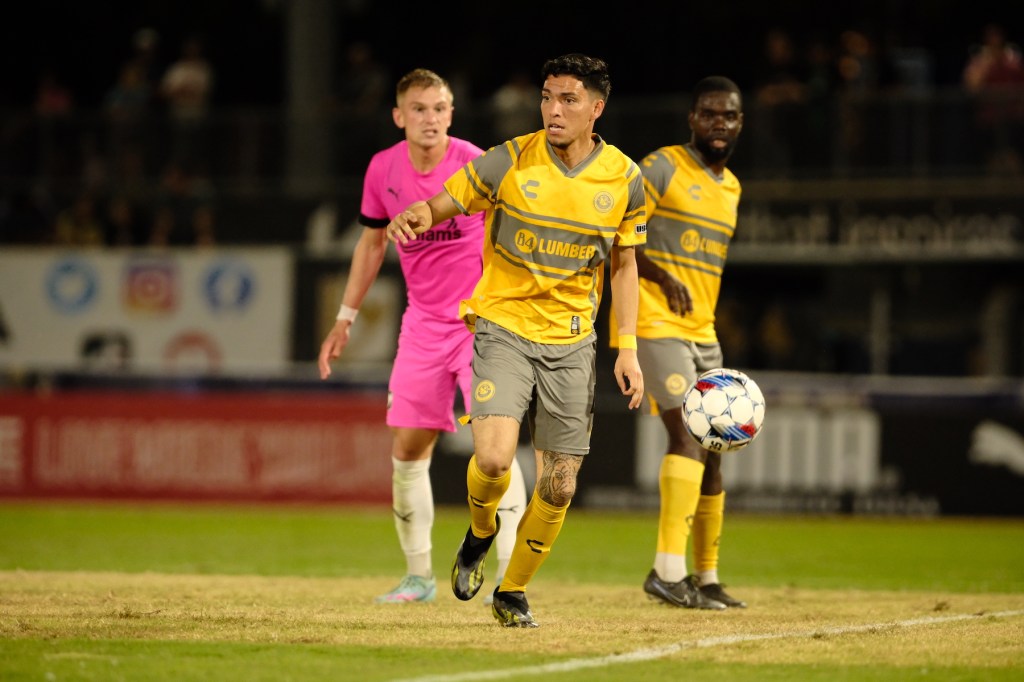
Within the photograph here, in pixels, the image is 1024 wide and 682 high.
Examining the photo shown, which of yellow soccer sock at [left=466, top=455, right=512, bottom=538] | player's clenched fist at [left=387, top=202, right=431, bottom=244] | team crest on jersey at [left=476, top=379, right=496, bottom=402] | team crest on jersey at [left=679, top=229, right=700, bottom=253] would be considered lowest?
yellow soccer sock at [left=466, top=455, right=512, bottom=538]

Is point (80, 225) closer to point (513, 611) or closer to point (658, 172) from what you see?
point (658, 172)

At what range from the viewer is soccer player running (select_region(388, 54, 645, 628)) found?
7426 mm

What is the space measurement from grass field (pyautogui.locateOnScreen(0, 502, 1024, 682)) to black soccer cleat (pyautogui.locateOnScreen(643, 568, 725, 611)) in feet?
0.46

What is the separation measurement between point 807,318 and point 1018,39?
5.52 m

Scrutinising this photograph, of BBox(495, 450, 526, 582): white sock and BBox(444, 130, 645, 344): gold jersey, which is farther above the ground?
BBox(444, 130, 645, 344): gold jersey

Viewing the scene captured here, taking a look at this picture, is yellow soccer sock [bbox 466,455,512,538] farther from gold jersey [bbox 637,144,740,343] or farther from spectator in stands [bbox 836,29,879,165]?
spectator in stands [bbox 836,29,879,165]

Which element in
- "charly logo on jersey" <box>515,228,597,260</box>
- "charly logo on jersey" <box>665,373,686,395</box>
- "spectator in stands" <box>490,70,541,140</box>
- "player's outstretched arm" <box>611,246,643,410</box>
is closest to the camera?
"charly logo on jersey" <box>515,228,597,260</box>

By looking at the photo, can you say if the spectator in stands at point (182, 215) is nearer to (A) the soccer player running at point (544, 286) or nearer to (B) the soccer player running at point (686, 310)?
(B) the soccer player running at point (686, 310)

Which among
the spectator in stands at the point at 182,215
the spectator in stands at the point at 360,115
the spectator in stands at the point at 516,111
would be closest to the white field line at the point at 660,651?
the spectator in stands at the point at 516,111

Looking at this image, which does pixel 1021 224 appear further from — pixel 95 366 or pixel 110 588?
pixel 110 588

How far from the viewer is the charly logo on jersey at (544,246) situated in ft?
24.5

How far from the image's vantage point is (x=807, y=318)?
20.4 metres

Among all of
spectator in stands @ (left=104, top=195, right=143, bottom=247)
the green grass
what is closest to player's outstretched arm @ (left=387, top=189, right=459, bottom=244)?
the green grass

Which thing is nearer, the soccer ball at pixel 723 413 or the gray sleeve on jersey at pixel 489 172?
the gray sleeve on jersey at pixel 489 172
